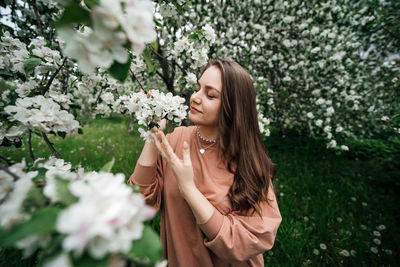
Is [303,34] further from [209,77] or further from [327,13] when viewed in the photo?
[209,77]

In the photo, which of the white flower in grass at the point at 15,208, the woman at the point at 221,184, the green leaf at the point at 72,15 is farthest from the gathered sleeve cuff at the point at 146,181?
the green leaf at the point at 72,15

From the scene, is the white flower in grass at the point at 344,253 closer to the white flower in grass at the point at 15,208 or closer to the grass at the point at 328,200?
the grass at the point at 328,200

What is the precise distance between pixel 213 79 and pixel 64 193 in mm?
991

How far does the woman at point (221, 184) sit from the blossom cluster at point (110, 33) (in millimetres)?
532

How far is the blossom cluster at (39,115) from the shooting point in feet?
2.48

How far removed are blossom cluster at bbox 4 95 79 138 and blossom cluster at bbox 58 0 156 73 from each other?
1.45ft

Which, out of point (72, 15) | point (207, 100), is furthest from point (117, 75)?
point (207, 100)

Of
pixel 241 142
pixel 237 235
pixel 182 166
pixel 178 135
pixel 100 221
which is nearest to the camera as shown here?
pixel 100 221

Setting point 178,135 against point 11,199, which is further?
point 178,135

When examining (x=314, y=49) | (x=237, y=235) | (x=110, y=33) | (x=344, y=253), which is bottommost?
(x=344, y=253)

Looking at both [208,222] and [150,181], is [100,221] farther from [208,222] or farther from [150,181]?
[150,181]

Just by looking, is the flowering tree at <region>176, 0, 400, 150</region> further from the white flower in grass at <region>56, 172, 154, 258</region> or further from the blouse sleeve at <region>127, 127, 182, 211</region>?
the white flower in grass at <region>56, 172, 154, 258</region>

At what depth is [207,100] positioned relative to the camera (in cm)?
120

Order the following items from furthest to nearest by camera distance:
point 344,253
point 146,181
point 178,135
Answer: point 344,253 < point 178,135 < point 146,181
